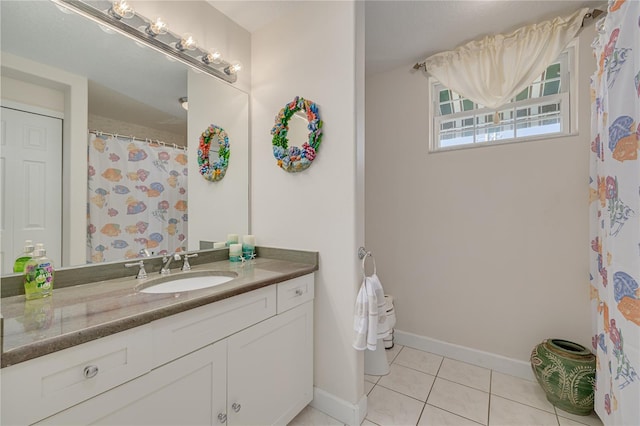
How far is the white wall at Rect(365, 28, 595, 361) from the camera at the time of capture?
1.79 meters

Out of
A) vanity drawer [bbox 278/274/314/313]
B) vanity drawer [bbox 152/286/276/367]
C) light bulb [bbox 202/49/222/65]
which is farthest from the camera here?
light bulb [bbox 202/49/222/65]

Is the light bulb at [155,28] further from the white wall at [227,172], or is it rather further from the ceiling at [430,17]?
the ceiling at [430,17]

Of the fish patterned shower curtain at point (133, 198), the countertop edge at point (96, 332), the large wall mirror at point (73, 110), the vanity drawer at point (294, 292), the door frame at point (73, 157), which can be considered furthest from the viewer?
the vanity drawer at point (294, 292)

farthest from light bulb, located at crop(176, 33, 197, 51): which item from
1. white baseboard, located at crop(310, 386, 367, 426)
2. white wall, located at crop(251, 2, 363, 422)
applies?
white baseboard, located at crop(310, 386, 367, 426)

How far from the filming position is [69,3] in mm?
1156

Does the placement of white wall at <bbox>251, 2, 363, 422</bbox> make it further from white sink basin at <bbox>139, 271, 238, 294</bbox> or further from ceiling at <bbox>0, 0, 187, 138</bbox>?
ceiling at <bbox>0, 0, 187, 138</bbox>

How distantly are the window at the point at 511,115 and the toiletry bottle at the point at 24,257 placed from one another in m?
2.57

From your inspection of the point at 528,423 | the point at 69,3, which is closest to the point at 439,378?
the point at 528,423

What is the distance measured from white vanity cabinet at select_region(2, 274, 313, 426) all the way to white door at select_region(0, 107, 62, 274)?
64 cm

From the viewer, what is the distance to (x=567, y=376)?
5.03ft

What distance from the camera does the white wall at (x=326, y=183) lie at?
1.49 m

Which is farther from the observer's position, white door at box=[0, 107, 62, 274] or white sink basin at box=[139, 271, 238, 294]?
white sink basin at box=[139, 271, 238, 294]

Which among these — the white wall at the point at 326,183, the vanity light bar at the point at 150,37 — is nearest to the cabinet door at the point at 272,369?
the white wall at the point at 326,183

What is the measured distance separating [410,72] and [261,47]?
4.36 feet
